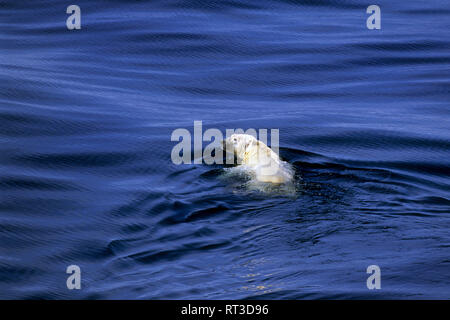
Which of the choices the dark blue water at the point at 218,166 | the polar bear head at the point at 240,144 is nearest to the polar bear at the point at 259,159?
the polar bear head at the point at 240,144

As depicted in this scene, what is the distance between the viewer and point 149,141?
10.3 m

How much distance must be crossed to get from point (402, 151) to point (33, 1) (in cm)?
1021

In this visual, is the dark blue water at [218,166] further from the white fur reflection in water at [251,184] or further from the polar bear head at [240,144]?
the polar bear head at [240,144]

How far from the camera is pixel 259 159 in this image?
29.4 feet

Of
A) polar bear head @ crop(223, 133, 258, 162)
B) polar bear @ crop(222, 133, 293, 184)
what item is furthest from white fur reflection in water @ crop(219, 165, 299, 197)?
polar bear head @ crop(223, 133, 258, 162)

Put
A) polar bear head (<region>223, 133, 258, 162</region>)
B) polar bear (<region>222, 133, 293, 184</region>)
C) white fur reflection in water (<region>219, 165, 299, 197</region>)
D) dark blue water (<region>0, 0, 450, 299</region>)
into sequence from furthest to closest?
polar bear head (<region>223, 133, 258, 162</region>) → polar bear (<region>222, 133, 293, 184</region>) → white fur reflection in water (<region>219, 165, 299, 197</region>) → dark blue water (<region>0, 0, 450, 299</region>)

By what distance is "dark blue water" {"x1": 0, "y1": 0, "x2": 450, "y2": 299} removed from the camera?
6.49 metres

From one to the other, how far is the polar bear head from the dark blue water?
1.26 ft

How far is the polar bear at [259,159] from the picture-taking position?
8536 mm

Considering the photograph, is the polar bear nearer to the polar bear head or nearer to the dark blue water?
the polar bear head

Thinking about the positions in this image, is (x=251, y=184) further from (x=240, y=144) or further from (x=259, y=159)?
(x=240, y=144)

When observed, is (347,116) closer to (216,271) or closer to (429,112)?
(429,112)

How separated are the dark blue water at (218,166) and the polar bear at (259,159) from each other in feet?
0.83
